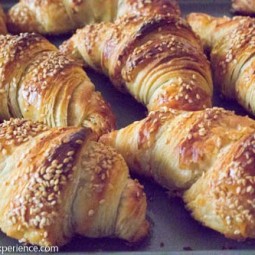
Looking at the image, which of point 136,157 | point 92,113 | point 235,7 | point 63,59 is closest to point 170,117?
point 136,157

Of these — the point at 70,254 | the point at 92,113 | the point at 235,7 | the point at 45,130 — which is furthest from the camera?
the point at 235,7

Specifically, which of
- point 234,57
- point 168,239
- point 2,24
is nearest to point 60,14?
point 2,24

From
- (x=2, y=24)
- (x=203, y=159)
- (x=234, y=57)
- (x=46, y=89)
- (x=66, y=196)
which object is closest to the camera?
(x=66, y=196)

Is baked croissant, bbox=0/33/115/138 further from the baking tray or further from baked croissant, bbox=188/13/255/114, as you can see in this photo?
baked croissant, bbox=188/13/255/114

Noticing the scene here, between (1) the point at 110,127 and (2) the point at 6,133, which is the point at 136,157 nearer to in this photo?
(1) the point at 110,127

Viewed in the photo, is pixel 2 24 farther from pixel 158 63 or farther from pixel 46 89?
pixel 158 63

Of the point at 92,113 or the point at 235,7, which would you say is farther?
the point at 235,7

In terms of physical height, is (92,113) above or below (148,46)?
below
